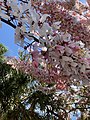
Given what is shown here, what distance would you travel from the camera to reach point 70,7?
2.66 metres

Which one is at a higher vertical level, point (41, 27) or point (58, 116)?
point (41, 27)

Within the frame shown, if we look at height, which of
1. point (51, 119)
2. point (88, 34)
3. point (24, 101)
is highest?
point (88, 34)

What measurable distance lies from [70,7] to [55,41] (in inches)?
46.5

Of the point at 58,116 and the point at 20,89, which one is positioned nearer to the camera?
the point at 58,116

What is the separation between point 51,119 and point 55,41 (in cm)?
761

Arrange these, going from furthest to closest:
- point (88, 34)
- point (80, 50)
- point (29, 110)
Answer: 1. point (29, 110)
2. point (88, 34)
3. point (80, 50)

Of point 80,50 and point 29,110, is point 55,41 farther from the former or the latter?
point 29,110

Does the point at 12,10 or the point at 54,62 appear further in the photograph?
the point at 54,62

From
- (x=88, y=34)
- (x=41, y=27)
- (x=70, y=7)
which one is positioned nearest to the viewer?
(x=41, y=27)

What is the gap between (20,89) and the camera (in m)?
9.55

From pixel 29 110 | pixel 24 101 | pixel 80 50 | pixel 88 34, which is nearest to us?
pixel 80 50

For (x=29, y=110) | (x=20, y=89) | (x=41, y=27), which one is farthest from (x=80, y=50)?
(x=20, y=89)

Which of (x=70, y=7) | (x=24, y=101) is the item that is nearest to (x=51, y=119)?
(x=24, y=101)

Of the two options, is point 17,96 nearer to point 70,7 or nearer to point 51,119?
point 51,119
